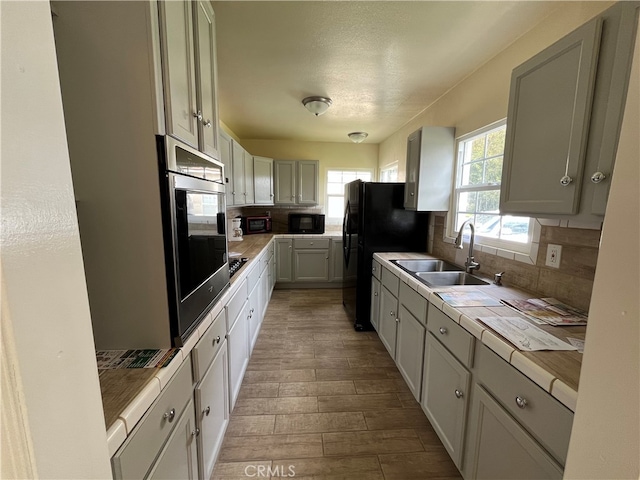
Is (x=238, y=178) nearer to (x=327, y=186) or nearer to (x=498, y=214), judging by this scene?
(x=327, y=186)

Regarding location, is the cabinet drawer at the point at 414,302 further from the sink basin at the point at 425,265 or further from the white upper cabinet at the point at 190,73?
the white upper cabinet at the point at 190,73

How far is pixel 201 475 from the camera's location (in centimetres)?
113

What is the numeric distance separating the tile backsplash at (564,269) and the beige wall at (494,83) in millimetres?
924

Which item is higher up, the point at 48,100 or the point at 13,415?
the point at 48,100

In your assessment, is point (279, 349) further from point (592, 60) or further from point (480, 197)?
point (592, 60)

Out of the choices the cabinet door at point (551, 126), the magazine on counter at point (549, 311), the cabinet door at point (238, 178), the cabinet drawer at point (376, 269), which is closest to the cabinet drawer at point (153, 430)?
the magazine on counter at point (549, 311)

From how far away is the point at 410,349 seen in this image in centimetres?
185

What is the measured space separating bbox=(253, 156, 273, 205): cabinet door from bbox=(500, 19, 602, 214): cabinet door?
10.6 feet

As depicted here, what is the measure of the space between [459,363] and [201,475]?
1.24 metres

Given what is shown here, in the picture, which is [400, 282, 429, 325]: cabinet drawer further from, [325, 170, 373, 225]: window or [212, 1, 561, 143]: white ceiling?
[325, 170, 373, 225]: window

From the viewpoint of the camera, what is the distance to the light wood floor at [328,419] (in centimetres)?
140

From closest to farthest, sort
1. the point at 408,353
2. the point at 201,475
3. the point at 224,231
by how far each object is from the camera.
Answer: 1. the point at 201,475
2. the point at 224,231
3. the point at 408,353

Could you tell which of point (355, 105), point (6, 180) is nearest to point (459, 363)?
point (6, 180)

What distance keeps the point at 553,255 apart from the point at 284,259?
329 centimetres
